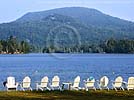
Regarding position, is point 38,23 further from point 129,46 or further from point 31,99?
point 31,99

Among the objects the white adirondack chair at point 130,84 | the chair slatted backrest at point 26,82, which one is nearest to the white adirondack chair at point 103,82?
the white adirondack chair at point 130,84

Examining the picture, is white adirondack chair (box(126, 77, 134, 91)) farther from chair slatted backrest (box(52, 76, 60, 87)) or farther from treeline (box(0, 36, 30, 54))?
treeline (box(0, 36, 30, 54))

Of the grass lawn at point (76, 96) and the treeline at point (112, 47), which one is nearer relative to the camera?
the grass lawn at point (76, 96)

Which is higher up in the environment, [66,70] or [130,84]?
[130,84]

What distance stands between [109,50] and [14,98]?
165388 mm

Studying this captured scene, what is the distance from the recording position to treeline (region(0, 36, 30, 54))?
178m

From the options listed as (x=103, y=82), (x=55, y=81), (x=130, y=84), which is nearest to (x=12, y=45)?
(x=55, y=81)

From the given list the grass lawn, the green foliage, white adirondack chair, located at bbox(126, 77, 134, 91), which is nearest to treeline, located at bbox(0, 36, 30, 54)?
the green foliage

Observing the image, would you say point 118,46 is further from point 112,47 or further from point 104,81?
point 104,81

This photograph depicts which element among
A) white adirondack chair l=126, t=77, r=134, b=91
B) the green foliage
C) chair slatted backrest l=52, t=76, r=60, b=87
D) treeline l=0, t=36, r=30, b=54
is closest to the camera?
white adirondack chair l=126, t=77, r=134, b=91

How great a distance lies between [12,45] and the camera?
7210 inches

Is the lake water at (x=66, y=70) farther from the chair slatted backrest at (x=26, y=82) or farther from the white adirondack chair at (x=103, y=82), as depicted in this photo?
the white adirondack chair at (x=103, y=82)

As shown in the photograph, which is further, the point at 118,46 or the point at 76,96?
the point at 118,46

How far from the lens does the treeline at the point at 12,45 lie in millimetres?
177750
